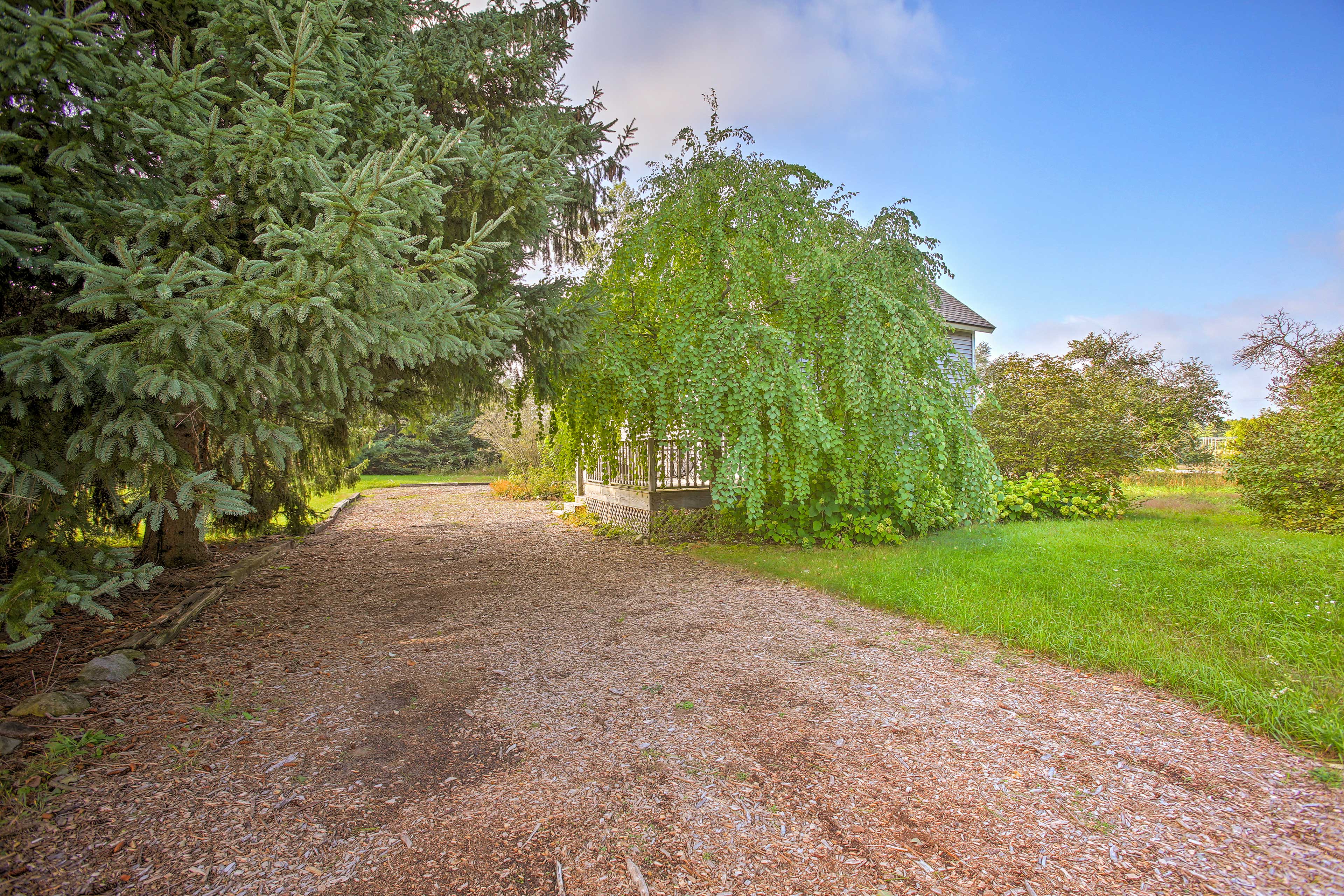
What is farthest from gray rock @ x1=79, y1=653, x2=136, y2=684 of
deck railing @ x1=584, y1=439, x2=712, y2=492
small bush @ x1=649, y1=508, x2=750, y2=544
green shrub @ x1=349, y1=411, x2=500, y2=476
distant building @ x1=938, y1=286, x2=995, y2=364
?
green shrub @ x1=349, y1=411, x2=500, y2=476

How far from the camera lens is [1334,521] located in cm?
739

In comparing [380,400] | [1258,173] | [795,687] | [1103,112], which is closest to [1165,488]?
[1258,173]

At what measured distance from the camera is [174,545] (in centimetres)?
600

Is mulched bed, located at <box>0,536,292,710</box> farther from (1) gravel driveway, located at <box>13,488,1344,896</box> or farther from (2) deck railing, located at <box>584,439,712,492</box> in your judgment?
(2) deck railing, located at <box>584,439,712,492</box>

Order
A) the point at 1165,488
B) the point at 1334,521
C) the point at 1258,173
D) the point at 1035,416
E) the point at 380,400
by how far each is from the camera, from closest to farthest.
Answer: the point at 380,400
the point at 1334,521
the point at 1258,173
the point at 1035,416
the point at 1165,488

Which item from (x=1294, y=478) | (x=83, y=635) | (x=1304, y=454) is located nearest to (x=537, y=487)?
(x=83, y=635)

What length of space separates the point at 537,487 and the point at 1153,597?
12426 mm

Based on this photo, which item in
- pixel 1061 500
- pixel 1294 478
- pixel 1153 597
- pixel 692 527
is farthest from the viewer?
pixel 1061 500

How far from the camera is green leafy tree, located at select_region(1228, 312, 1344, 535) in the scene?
7.34 metres

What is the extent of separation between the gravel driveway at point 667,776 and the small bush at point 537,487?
32.8 ft

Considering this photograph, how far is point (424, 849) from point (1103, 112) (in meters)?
11.6

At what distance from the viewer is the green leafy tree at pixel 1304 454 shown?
24.1 feet

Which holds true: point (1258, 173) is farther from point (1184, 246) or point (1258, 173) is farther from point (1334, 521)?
point (1334, 521)

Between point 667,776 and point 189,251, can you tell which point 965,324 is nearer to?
point 667,776
